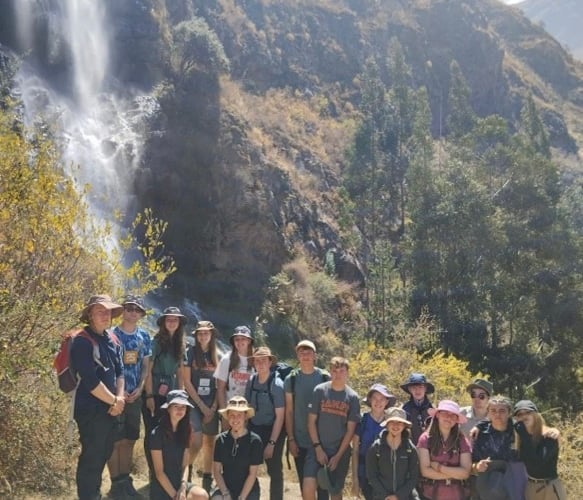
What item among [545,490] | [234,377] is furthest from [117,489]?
[545,490]

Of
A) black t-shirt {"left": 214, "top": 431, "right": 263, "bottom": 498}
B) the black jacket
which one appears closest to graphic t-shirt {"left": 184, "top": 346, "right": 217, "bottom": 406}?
black t-shirt {"left": 214, "top": 431, "right": 263, "bottom": 498}

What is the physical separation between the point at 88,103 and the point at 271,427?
2617 centimetres

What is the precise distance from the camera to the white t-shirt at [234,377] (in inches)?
240

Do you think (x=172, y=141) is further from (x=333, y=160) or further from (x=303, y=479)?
(x=303, y=479)

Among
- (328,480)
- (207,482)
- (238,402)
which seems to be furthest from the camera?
(207,482)

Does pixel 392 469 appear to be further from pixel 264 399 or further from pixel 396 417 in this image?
pixel 264 399

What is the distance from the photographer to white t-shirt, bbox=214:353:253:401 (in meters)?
6.10

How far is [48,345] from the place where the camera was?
6.42 m

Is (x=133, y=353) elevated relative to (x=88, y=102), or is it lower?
elevated

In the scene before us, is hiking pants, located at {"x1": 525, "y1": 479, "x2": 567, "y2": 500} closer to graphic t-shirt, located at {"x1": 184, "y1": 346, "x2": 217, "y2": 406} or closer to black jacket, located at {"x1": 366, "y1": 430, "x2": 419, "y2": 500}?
black jacket, located at {"x1": 366, "y1": 430, "x2": 419, "y2": 500}

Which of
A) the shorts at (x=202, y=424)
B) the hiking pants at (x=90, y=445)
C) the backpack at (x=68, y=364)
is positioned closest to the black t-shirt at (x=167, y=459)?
the hiking pants at (x=90, y=445)

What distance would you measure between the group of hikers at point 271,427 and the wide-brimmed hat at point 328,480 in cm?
1

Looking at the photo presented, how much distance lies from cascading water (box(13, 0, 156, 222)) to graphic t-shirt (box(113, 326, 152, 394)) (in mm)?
17174

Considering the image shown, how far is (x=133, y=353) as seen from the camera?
5.90 metres
